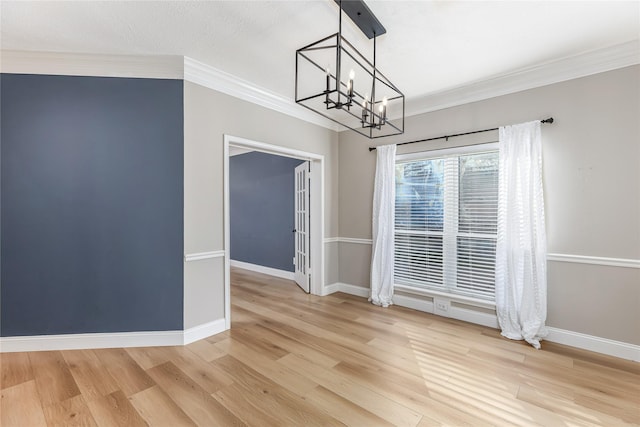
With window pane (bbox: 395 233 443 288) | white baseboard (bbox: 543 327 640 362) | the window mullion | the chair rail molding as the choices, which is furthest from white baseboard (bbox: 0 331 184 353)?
white baseboard (bbox: 543 327 640 362)

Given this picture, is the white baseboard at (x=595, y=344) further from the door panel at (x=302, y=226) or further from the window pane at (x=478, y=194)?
the door panel at (x=302, y=226)

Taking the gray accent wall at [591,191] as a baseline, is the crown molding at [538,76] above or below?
above

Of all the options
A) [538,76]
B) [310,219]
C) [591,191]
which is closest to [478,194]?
[591,191]

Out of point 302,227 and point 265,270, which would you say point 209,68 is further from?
point 265,270

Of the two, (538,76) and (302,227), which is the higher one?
(538,76)

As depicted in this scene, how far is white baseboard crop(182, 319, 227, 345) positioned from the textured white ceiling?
8.39 ft

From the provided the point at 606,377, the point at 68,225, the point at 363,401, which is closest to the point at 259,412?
the point at 363,401

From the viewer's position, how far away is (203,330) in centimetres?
289

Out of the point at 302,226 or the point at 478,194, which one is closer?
the point at 478,194

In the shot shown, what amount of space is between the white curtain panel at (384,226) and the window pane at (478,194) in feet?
2.68

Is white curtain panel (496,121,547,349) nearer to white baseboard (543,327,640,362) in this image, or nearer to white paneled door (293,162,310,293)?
white baseboard (543,327,640,362)

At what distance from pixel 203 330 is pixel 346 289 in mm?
2209

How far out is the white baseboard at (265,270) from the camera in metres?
5.39

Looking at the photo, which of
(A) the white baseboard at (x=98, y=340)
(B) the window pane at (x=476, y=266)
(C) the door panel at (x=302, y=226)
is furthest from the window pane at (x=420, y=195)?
(A) the white baseboard at (x=98, y=340)
